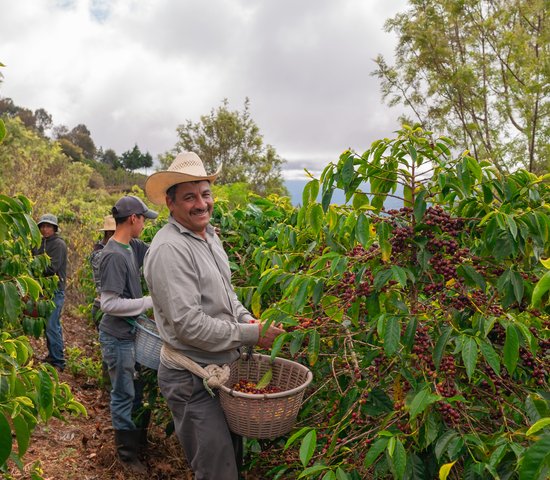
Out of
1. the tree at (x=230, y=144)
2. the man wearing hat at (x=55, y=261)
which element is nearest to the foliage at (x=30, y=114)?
the tree at (x=230, y=144)

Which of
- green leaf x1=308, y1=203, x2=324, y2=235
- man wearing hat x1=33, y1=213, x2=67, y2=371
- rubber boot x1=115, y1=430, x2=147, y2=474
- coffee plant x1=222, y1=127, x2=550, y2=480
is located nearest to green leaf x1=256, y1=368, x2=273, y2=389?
coffee plant x1=222, y1=127, x2=550, y2=480

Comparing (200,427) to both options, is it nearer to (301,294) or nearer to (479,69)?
(301,294)

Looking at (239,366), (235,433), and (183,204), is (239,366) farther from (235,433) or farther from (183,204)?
(183,204)

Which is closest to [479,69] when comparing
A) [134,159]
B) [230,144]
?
[230,144]

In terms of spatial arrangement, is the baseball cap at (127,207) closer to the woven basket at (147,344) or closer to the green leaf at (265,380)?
the woven basket at (147,344)

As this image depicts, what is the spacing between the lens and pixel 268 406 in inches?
80.4

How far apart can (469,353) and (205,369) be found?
1.14 meters

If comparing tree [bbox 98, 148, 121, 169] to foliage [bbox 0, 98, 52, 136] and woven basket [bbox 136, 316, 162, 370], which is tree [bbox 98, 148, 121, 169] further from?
woven basket [bbox 136, 316, 162, 370]

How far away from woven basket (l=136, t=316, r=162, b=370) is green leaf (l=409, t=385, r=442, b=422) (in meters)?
1.89

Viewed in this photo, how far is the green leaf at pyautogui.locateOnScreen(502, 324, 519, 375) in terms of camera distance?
4.79 feet

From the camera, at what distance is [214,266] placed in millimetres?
2354

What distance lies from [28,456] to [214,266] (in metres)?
2.36

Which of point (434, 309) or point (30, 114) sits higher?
point (30, 114)

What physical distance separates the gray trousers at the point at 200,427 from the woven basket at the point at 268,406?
0.21 ft
